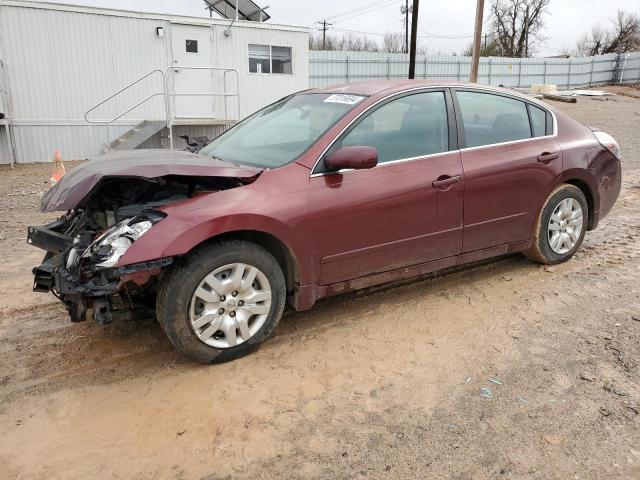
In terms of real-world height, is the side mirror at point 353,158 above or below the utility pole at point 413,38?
below

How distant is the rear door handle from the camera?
15.1 feet

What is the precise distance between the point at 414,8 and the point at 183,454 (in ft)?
69.3

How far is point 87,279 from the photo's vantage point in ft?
9.99

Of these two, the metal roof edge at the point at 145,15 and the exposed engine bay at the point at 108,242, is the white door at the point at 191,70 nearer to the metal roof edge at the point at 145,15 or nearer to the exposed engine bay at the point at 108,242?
the metal roof edge at the point at 145,15

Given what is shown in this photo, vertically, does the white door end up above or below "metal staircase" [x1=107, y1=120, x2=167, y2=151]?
above

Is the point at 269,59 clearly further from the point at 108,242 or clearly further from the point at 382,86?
the point at 108,242

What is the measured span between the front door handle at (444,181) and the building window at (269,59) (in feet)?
38.5

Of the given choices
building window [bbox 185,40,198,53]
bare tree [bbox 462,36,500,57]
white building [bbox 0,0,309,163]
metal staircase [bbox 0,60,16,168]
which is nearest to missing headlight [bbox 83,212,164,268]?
white building [bbox 0,0,309,163]

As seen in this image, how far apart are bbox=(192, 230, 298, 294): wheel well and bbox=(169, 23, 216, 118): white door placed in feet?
35.7

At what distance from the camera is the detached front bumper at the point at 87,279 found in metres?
3.00

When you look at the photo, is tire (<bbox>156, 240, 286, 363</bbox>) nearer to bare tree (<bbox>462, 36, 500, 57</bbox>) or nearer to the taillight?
the taillight

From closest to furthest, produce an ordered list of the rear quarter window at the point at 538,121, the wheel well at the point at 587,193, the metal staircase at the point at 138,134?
the rear quarter window at the point at 538,121 → the wheel well at the point at 587,193 → the metal staircase at the point at 138,134

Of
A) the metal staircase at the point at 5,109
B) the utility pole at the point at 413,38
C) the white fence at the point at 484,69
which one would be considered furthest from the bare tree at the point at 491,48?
the metal staircase at the point at 5,109

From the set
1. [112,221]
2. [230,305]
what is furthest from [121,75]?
[230,305]
